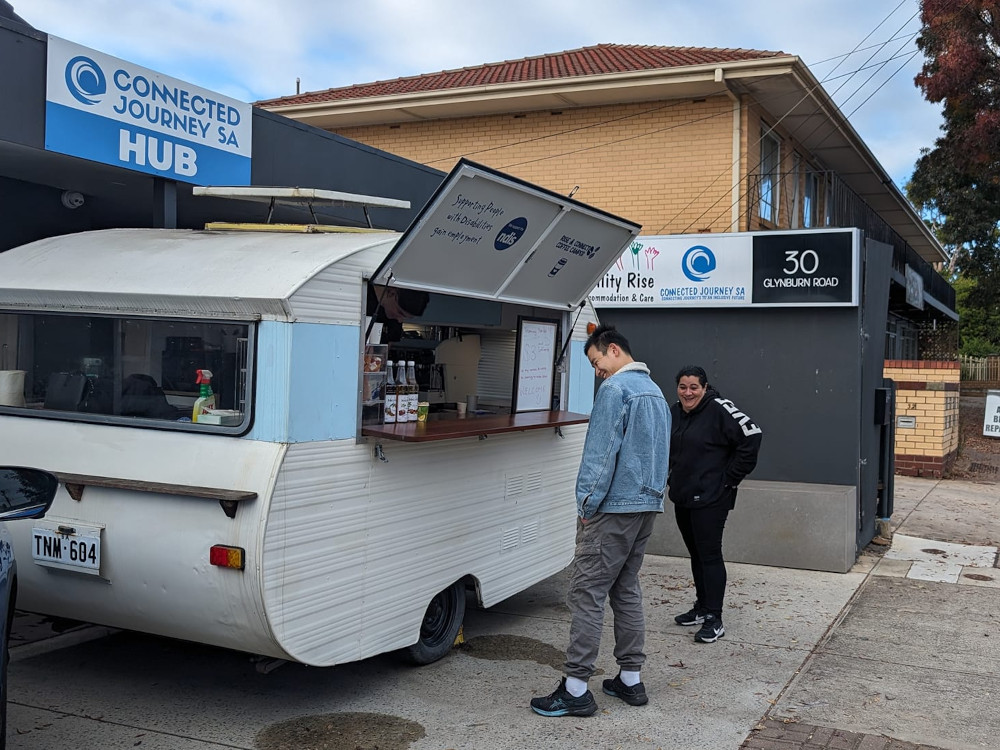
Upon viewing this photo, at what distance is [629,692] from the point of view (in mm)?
4949

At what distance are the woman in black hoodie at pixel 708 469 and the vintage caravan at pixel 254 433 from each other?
47.7 inches

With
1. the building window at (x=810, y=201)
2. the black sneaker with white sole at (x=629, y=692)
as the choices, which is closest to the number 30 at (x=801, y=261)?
the black sneaker with white sole at (x=629, y=692)

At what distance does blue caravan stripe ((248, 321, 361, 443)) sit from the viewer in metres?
4.19

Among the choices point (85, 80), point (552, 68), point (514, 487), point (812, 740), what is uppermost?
point (552, 68)

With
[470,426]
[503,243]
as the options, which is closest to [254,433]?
[470,426]

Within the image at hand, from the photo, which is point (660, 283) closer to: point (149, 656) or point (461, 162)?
point (461, 162)

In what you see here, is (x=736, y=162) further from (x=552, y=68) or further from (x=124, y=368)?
(x=124, y=368)

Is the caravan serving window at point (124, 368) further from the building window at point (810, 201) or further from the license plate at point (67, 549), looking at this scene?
the building window at point (810, 201)

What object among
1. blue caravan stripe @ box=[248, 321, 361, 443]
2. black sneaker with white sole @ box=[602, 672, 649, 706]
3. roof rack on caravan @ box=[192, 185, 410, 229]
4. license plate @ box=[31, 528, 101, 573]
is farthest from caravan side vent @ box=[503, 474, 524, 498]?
license plate @ box=[31, 528, 101, 573]

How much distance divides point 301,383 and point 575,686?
1.98 m

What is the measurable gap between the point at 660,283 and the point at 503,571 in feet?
14.3

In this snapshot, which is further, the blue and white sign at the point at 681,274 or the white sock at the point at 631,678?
the blue and white sign at the point at 681,274

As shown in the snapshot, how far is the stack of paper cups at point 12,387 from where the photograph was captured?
490cm

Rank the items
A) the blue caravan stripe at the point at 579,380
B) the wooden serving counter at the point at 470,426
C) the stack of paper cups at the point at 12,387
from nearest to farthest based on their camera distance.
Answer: the wooden serving counter at the point at 470,426 → the stack of paper cups at the point at 12,387 → the blue caravan stripe at the point at 579,380
